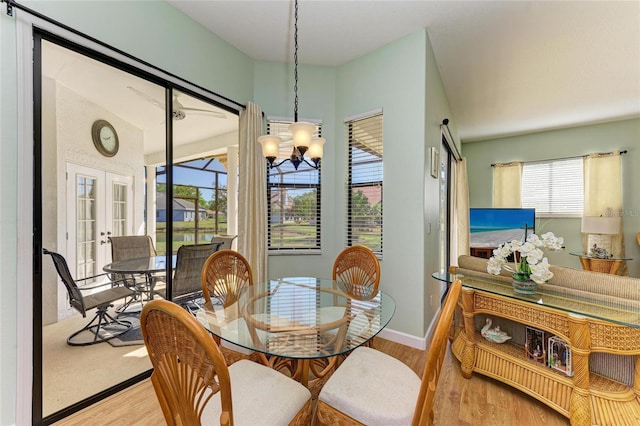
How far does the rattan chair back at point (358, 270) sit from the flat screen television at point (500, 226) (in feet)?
11.9

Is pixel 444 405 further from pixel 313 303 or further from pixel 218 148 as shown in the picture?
pixel 218 148

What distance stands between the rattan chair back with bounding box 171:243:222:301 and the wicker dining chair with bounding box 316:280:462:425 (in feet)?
5.62

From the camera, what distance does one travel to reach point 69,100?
5.54 ft

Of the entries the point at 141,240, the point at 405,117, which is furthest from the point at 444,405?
the point at 141,240

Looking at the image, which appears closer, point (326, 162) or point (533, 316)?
point (533, 316)

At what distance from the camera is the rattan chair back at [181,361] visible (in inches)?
31.6

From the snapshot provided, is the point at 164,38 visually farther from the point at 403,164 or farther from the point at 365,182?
the point at 403,164

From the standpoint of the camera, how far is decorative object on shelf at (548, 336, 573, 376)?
1.65 meters

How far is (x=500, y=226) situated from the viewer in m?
4.80

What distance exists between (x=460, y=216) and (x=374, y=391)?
4597 millimetres

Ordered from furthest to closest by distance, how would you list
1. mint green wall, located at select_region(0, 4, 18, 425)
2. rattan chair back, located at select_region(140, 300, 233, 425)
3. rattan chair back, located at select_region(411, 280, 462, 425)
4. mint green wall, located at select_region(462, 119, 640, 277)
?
mint green wall, located at select_region(462, 119, 640, 277) < mint green wall, located at select_region(0, 4, 18, 425) < rattan chair back, located at select_region(411, 280, 462, 425) < rattan chair back, located at select_region(140, 300, 233, 425)

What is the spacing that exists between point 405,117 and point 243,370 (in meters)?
2.45

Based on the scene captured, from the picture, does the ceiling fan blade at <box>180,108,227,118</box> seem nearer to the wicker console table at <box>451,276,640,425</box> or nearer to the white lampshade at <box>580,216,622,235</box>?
the wicker console table at <box>451,276,640,425</box>

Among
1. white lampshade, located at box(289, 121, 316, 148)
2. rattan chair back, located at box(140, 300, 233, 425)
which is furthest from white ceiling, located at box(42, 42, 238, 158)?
rattan chair back, located at box(140, 300, 233, 425)
